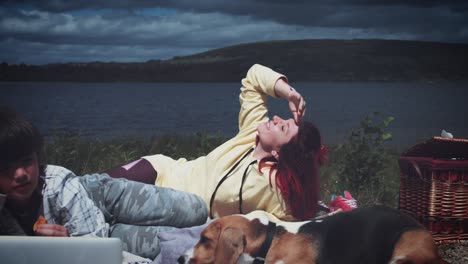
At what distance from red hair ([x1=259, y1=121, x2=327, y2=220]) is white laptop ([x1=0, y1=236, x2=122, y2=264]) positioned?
638mm

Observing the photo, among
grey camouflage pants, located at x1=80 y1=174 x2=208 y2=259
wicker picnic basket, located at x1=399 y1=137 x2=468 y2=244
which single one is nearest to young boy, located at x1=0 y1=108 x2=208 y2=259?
grey camouflage pants, located at x1=80 y1=174 x2=208 y2=259

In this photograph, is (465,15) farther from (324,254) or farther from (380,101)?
(324,254)

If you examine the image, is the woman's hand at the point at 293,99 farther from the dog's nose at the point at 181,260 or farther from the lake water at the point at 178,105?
the dog's nose at the point at 181,260

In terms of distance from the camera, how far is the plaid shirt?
2234mm

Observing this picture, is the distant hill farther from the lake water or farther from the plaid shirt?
the plaid shirt

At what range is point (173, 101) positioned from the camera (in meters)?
2.68

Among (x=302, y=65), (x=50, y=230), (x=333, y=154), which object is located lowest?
(x=50, y=230)

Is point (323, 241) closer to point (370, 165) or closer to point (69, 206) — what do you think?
point (370, 165)

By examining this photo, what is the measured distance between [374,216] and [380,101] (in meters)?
0.63

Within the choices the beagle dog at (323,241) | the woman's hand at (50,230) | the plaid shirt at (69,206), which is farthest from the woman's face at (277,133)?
the woman's hand at (50,230)

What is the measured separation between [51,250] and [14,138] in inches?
15.0

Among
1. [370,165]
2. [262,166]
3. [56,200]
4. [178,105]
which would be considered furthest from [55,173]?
[370,165]

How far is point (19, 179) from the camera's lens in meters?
2.22

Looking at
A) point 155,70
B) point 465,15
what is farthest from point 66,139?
point 465,15
